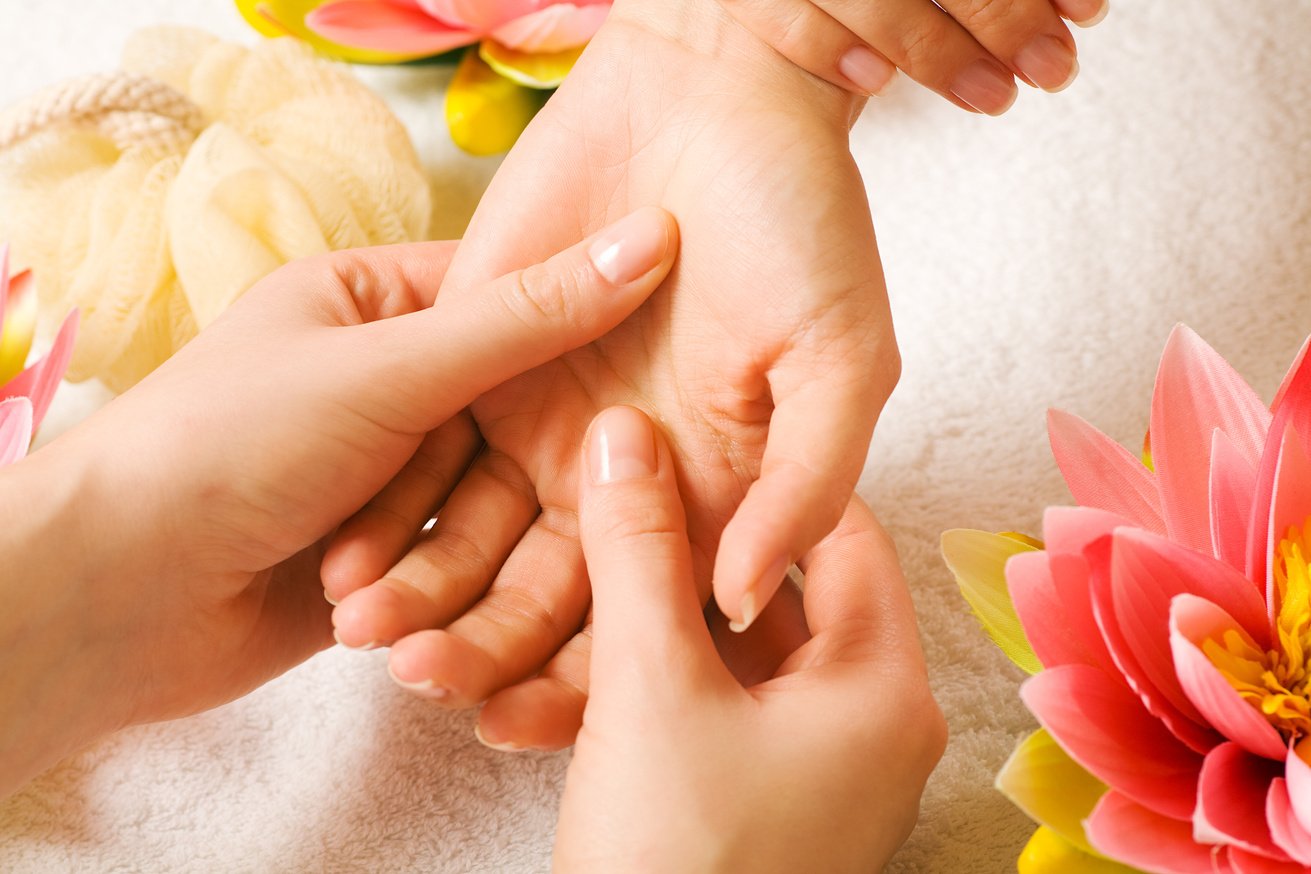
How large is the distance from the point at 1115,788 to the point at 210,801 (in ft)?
1.66

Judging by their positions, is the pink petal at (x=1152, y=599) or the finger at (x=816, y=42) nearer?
the pink petal at (x=1152, y=599)

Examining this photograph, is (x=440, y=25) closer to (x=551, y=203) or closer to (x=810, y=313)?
(x=551, y=203)

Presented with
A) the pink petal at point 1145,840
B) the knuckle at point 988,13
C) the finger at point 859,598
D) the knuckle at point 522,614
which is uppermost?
the knuckle at point 988,13

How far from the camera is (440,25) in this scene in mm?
971

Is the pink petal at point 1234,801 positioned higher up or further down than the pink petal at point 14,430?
higher up

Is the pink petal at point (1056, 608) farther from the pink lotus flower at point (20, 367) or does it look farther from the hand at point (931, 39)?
the pink lotus flower at point (20, 367)

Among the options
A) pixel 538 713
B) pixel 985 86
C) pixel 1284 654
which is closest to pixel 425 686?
pixel 538 713

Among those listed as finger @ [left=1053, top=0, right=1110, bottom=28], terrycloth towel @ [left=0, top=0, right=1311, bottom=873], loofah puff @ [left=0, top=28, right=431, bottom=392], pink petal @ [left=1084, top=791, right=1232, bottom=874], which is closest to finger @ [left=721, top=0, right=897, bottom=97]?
finger @ [left=1053, top=0, right=1110, bottom=28]

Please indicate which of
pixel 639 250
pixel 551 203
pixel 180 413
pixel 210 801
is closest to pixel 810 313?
pixel 639 250

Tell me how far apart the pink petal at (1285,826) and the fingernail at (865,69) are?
0.45 metres

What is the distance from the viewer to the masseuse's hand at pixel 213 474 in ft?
2.01

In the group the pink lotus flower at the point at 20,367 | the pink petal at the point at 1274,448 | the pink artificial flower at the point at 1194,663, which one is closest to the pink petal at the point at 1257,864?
the pink artificial flower at the point at 1194,663

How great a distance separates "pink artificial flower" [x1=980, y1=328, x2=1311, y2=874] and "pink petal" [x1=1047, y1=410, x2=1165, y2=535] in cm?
5

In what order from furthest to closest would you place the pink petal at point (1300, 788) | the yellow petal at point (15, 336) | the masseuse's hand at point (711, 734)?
the yellow petal at point (15, 336), the masseuse's hand at point (711, 734), the pink petal at point (1300, 788)
